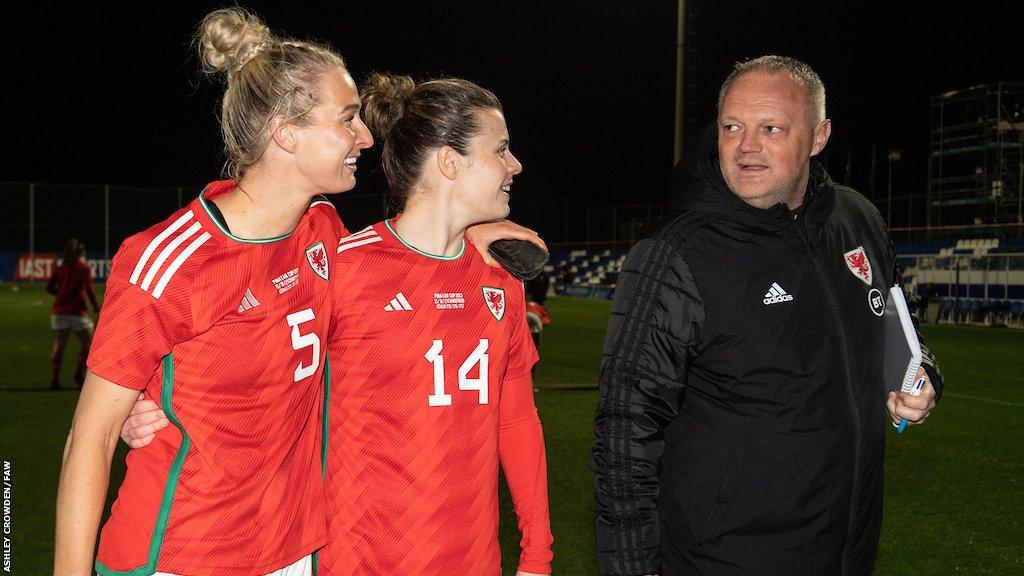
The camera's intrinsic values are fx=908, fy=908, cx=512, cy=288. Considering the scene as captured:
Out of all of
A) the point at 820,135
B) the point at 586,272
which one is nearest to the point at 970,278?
the point at 586,272

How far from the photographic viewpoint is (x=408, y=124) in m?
2.74

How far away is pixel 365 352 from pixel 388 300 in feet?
0.51

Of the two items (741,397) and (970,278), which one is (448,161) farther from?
(970,278)

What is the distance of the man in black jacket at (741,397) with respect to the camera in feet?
7.87

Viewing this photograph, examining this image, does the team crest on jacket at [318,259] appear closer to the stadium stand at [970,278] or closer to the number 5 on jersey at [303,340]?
the number 5 on jersey at [303,340]

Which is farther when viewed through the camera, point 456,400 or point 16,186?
point 16,186

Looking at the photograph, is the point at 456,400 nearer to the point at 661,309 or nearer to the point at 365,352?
the point at 365,352

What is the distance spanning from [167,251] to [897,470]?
22.1 feet

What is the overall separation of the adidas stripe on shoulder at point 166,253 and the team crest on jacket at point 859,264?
1748 mm

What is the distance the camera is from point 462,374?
2.50 metres

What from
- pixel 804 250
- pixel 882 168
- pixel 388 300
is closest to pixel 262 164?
pixel 388 300

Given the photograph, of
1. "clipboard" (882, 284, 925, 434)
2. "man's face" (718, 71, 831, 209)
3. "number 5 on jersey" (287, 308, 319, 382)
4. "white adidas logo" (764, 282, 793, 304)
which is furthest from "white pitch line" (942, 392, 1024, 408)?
"number 5 on jersey" (287, 308, 319, 382)

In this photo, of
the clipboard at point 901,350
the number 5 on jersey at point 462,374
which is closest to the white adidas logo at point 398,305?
the number 5 on jersey at point 462,374

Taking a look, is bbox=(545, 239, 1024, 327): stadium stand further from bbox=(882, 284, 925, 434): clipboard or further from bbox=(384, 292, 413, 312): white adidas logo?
bbox=(384, 292, 413, 312): white adidas logo
